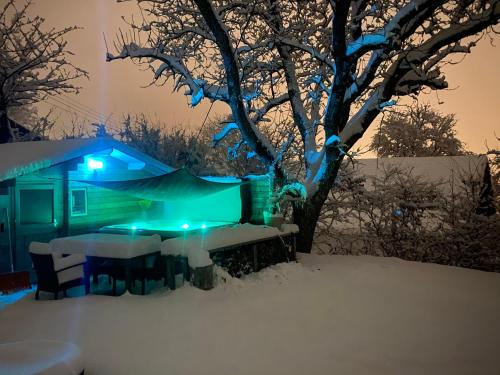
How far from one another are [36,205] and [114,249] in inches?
260

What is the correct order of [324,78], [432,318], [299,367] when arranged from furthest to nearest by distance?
[324,78]
[432,318]
[299,367]

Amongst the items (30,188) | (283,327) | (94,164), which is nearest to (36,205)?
(30,188)

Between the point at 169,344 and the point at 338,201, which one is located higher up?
the point at 338,201

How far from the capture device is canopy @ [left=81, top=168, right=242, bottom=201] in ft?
24.7

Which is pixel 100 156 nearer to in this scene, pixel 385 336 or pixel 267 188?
pixel 267 188

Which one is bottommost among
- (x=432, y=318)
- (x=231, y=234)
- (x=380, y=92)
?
(x=432, y=318)

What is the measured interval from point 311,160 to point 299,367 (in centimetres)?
711

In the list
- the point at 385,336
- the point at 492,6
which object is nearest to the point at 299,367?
the point at 385,336

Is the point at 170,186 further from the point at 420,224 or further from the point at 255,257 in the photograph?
the point at 420,224

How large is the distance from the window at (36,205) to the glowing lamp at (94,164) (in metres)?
1.31

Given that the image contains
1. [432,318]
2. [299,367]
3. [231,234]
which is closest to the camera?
[299,367]

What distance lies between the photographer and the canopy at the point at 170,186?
7527 mm

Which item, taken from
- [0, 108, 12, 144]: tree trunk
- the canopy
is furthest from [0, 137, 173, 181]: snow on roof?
[0, 108, 12, 144]: tree trunk

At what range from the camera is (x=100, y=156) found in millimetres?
10766
